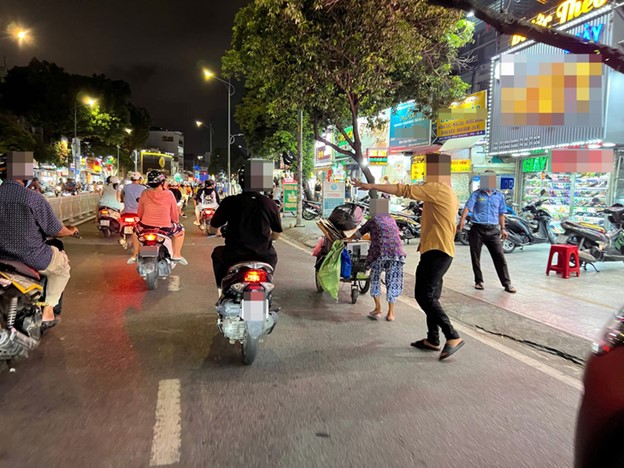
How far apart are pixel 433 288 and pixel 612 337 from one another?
285 cm

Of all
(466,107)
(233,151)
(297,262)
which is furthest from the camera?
(233,151)

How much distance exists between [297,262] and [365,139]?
21.2 meters

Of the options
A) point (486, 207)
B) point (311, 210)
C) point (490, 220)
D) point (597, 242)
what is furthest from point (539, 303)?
point (311, 210)

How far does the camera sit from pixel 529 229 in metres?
12.6

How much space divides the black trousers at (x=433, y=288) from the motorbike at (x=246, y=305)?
1557 millimetres

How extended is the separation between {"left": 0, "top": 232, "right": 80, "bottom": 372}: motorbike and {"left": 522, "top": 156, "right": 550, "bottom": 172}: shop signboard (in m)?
14.6

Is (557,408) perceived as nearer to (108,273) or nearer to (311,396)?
(311,396)

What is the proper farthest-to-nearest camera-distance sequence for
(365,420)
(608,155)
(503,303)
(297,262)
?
(608,155)
(297,262)
(503,303)
(365,420)

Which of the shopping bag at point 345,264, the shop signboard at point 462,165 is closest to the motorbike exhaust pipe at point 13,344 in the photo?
the shopping bag at point 345,264

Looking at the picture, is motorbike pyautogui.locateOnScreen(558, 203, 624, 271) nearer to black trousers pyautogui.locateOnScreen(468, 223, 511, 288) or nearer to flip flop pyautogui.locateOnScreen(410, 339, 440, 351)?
black trousers pyautogui.locateOnScreen(468, 223, 511, 288)

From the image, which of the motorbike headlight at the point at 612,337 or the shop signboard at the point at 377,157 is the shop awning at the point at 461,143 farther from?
the motorbike headlight at the point at 612,337

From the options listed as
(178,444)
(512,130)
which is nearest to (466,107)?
(512,130)

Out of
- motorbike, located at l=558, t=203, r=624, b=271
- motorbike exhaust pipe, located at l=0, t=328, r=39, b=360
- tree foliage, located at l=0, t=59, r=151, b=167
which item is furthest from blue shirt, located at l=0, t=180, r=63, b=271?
tree foliage, located at l=0, t=59, r=151, b=167

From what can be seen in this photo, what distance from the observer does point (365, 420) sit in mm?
3461
